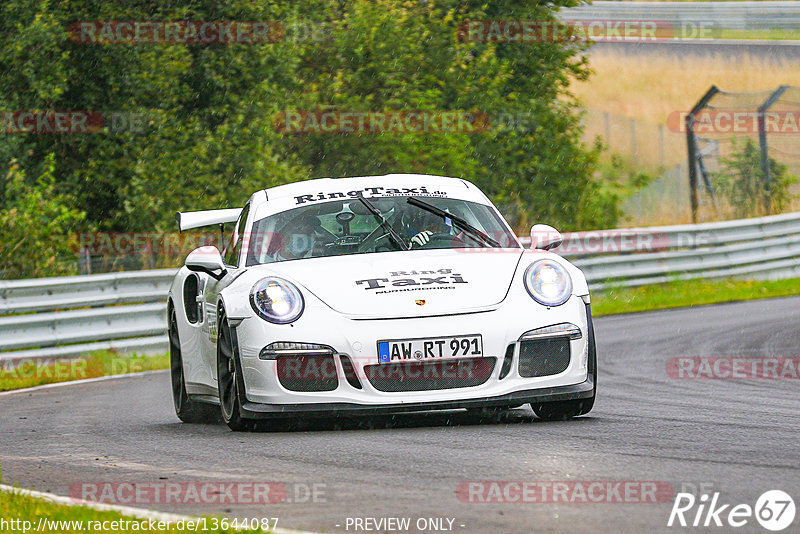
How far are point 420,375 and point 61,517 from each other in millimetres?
2262

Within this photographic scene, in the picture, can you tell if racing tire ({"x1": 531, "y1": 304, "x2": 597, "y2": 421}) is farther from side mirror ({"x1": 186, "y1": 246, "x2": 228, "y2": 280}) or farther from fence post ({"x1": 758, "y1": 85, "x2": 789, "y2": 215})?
fence post ({"x1": 758, "y1": 85, "x2": 789, "y2": 215})

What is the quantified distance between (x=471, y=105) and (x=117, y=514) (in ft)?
62.6

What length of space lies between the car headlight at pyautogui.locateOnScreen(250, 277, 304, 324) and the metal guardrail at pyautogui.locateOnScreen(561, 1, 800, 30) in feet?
122

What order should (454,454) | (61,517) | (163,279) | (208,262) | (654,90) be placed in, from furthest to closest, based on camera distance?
1. (654,90)
2. (163,279)
3. (208,262)
4. (454,454)
5. (61,517)

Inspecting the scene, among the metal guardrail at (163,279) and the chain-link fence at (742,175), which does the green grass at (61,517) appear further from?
the chain-link fence at (742,175)

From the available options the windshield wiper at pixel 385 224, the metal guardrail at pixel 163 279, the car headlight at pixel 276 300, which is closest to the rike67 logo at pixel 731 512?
the car headlight at pixel 276 300

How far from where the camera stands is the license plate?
684 centimetres

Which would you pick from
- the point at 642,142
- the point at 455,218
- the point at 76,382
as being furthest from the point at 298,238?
the point at 642,142

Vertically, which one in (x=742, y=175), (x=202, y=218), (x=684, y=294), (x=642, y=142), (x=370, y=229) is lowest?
(x=684, y=294)

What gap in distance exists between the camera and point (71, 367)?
44.9ft

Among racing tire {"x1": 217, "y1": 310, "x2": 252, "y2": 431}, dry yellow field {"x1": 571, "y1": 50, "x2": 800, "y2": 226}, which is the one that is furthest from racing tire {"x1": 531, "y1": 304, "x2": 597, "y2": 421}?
dry yellow field {"x1": 571, "y1": 50, "x2": 800, "y2": 226}

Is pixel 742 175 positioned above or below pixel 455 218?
above

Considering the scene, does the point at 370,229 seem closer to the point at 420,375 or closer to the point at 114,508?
the point at 420,375

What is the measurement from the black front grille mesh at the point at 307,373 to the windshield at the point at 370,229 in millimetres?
1018
